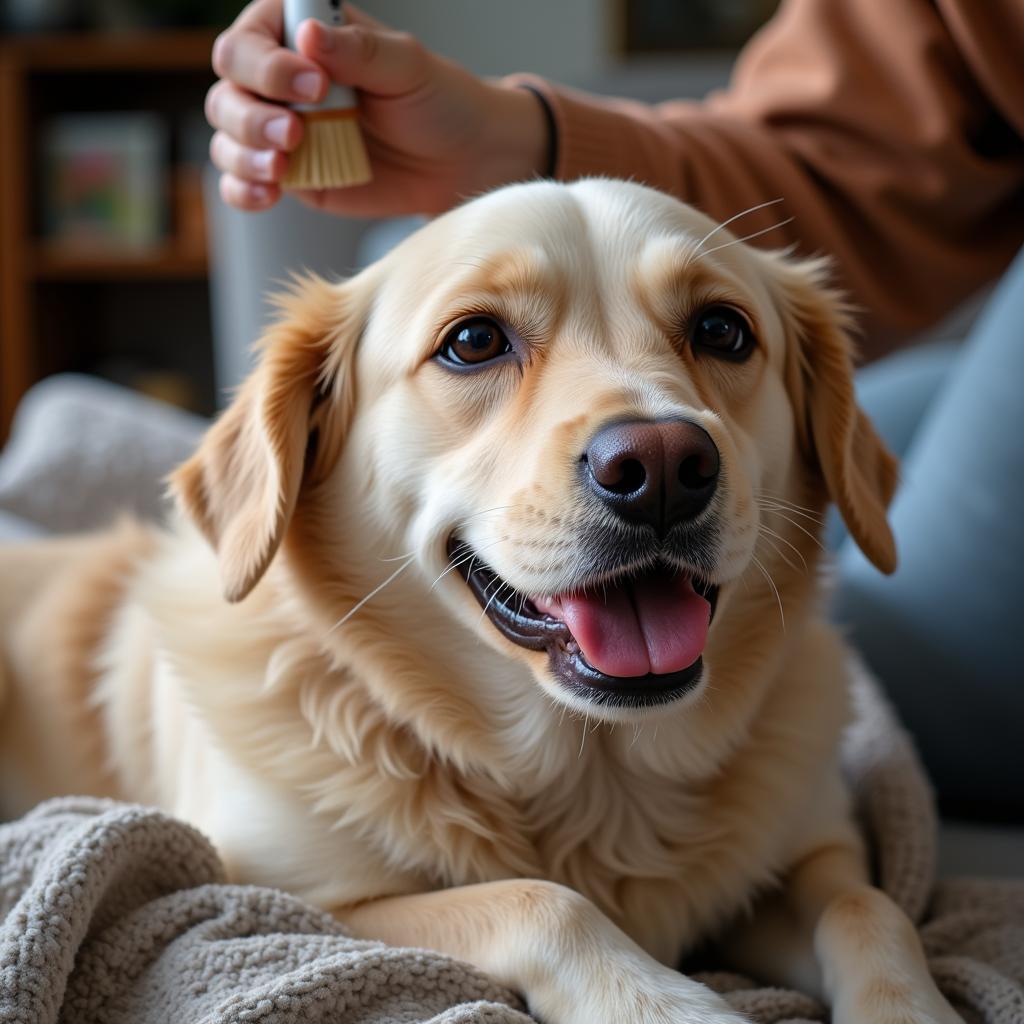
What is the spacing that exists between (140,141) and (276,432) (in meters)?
4.09

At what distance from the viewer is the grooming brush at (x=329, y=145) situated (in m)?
1.22

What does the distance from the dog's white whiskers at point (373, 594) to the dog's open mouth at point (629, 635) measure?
0.16 metres

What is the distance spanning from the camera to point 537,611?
3.50 ft

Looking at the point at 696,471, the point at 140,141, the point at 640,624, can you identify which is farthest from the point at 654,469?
the point at 140,141

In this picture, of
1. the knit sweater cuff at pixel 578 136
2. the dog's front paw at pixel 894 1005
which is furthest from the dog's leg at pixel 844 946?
the knit sweater cuff at pixel 578 136

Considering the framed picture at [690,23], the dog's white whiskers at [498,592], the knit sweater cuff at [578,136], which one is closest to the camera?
the dog's white whiskers at [498,592]

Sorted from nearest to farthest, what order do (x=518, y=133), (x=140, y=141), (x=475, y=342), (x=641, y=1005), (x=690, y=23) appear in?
(x=641, y=1005) → (x=475, y=342) → (x=518, y=133) → (x=140, y=141) → (x=690, y=23)

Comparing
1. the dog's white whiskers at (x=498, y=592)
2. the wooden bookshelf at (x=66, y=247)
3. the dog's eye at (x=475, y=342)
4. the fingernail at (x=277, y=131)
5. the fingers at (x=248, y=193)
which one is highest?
the fingernail at (x=277, y=131)

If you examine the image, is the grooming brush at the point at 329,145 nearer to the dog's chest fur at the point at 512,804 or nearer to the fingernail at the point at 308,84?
the fingernail at the point at 308,84

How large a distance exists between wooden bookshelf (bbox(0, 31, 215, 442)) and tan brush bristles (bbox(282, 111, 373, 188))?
381cm

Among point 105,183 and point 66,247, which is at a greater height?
point 105,183

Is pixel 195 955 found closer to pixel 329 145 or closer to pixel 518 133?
pixel 329 145

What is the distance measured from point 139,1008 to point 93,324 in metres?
4.90

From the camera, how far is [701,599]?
1021mm
